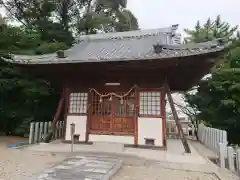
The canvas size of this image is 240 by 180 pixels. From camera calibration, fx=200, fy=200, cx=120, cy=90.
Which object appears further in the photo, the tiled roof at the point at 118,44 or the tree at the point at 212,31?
the tree at the point at 212,31

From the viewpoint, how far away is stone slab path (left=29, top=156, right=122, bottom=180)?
150 inches

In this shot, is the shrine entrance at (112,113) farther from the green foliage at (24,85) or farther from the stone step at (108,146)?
the green foliage at (24,85)

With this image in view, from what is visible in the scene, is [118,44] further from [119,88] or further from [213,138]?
[213,138]

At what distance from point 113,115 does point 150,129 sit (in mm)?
1444

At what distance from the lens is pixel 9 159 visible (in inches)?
207

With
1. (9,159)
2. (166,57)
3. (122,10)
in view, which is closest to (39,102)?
(9,159)

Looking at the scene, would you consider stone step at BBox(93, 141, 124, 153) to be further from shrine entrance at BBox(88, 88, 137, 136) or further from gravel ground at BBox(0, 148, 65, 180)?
gravel ground at BBox(0, 148, 65, 180)

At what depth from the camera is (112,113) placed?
24.3 feet

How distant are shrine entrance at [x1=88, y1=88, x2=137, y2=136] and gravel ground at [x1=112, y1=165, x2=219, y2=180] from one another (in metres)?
2.47

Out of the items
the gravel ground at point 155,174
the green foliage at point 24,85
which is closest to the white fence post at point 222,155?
the gravel ground at point 155,174

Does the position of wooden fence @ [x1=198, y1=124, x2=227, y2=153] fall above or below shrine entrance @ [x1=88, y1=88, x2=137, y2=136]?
below

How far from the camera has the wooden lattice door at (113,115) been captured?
Answer: 7.23m

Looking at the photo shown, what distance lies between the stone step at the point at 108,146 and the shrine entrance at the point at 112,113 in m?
0.44

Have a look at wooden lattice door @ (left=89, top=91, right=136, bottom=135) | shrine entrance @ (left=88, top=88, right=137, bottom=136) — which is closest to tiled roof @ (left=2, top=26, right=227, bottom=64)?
shrine entrance @ (left=88, top=88, right=137, bottom=136)
